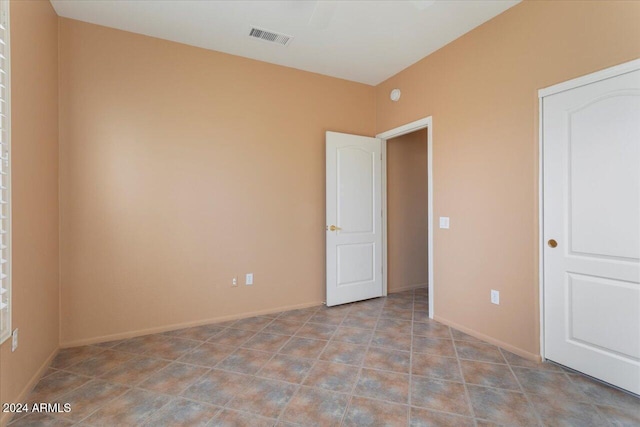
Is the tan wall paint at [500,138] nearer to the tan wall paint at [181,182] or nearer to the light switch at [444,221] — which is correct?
the light switch at [444,221]

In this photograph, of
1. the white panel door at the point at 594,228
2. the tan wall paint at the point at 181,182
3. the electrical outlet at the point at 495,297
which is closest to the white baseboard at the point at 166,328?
the tan wall paint at the point at 181,182

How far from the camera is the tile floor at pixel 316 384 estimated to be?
1.71m

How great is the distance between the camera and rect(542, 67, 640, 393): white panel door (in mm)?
1860

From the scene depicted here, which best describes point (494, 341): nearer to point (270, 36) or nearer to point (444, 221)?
point (444, 221)

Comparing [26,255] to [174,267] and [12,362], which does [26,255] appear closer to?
[12,362]

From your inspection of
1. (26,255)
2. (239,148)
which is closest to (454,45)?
(239,148)

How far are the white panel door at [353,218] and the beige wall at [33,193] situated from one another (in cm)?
258

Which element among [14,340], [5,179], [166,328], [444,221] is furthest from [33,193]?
[444,221]

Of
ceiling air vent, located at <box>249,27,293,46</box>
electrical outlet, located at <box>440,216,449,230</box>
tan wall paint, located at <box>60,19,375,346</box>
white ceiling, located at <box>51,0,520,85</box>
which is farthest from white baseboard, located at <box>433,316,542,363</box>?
ceiling air vent, located at <box>249,27,293,46</box>

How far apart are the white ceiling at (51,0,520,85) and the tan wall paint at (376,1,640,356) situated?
0.28m

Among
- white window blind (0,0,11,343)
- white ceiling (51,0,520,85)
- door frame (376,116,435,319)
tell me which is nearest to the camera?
white window blind (0,0,11,343)

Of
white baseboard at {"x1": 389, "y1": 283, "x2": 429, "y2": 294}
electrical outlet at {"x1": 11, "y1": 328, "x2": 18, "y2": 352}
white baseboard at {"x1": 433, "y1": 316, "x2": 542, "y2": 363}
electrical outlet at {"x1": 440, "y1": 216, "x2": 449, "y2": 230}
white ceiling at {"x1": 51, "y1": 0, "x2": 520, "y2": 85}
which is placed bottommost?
white baseboard at {"x1": 433, "y1": 316, "x2": 542, "y2": 363}

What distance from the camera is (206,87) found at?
3121mm

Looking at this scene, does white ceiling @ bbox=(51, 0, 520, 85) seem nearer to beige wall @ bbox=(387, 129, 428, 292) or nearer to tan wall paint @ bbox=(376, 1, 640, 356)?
tan wall paint @ bbox=(376, 1, 640, 356)
